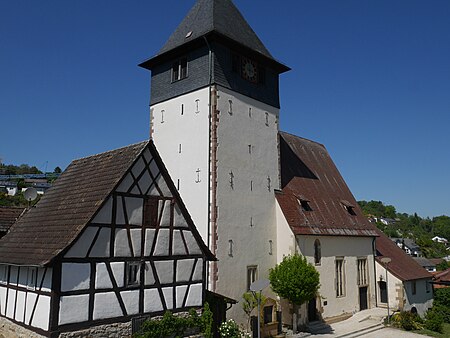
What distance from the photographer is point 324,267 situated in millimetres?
23344

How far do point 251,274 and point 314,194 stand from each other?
7.66m

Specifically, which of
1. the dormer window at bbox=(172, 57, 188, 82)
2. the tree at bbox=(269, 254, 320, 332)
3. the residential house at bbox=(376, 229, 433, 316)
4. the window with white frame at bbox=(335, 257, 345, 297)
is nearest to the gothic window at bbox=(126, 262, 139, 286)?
the tree at bbox=(269, 254, 320, 332)

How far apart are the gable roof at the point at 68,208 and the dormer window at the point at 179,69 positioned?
7.60 m

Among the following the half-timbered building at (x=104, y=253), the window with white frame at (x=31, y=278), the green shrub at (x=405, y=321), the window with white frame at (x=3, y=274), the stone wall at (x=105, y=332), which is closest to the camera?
the stone wall at (x=105, y=332)

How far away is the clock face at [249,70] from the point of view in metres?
22.1

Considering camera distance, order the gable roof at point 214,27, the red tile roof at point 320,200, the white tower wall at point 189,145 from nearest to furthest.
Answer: the white tower wall at point 189,145, the gable roof at point 214,27, the red tile roof at point 320,200

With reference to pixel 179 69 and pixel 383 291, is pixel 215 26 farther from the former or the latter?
pixel 383 291

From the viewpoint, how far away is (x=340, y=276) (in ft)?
80.9

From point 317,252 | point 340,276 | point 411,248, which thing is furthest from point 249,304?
point 411,248

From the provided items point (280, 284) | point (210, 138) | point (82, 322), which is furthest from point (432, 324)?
point (82, 322)

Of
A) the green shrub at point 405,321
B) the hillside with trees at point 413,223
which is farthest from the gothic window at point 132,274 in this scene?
the hillside with trees at point 413,223

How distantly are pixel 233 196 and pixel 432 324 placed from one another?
543 inches

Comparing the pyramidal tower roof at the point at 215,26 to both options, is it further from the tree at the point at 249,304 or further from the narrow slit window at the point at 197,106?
the tree at the point at 249,304

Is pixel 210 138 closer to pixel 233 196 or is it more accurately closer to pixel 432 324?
pixel 233 196
